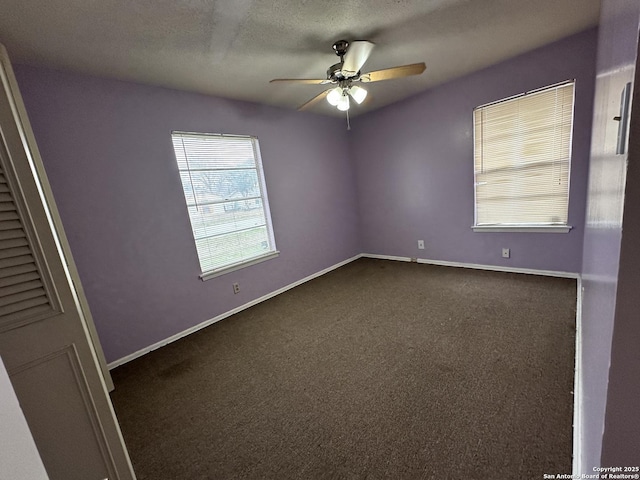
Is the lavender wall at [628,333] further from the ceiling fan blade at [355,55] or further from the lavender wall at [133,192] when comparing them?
the lavender wall at [133,192]

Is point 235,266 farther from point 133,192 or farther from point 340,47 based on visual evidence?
point 340,47

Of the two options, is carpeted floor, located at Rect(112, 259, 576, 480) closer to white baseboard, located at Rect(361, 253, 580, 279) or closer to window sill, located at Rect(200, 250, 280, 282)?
white baseboard, located at Rect(361, 253, 580, 279)

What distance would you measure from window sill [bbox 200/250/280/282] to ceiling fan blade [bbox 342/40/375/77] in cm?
217

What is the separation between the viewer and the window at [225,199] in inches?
106

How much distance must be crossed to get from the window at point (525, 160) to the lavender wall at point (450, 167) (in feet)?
0.32

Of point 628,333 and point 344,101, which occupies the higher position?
point 344,101

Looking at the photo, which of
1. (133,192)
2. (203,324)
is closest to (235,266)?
(203,324)

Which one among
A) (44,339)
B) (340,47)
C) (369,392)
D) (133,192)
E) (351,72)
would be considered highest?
(340,47)

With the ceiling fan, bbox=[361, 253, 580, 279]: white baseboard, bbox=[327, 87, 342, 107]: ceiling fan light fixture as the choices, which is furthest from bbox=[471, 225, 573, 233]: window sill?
bbox=[327, 87, 342, 107]: ceiling fan light fixture

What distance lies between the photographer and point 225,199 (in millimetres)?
2959

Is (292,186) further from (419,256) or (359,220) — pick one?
(419,256)

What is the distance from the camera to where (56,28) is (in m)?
1.54

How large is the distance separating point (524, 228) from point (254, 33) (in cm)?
341

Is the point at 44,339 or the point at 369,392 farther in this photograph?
the point at 369,392
